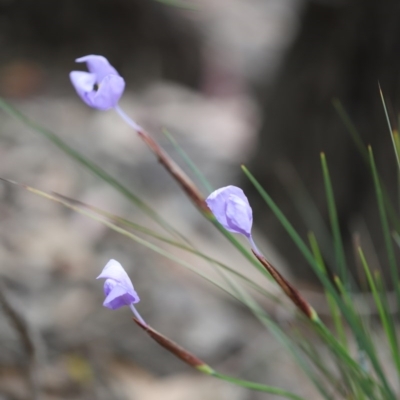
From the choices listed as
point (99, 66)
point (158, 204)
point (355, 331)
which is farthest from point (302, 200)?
point (99, 66)

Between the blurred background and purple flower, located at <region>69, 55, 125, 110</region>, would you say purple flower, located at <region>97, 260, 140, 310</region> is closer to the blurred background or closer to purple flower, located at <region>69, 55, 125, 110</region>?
purple flower, located at <region>69, 55, 125, 110</region>

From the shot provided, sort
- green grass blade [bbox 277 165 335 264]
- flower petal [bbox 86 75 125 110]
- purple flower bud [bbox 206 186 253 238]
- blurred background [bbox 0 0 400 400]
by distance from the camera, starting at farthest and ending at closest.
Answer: green grass blade [bbox 277 165 335 264]
blurred background [bbox 0 0 400 400]
flower petal [bbox 86 75 125 110]
purple flower bud [bbox 206 186 253 238]

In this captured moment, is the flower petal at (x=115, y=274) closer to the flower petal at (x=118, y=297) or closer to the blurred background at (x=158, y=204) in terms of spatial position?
the flower petal at (x=118, y=297)

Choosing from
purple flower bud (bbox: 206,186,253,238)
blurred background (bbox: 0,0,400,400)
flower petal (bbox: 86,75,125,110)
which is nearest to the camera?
purple flower bud (bbox: 206,186,253,238)

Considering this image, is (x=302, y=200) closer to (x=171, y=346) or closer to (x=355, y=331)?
(x=355, y=331)

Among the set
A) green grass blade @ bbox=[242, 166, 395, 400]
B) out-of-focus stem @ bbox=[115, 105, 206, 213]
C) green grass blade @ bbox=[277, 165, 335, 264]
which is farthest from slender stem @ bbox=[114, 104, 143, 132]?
green grass blade @ bbox=[277, 165, 335, 264]

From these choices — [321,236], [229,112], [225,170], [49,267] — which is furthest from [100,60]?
[229,112]
